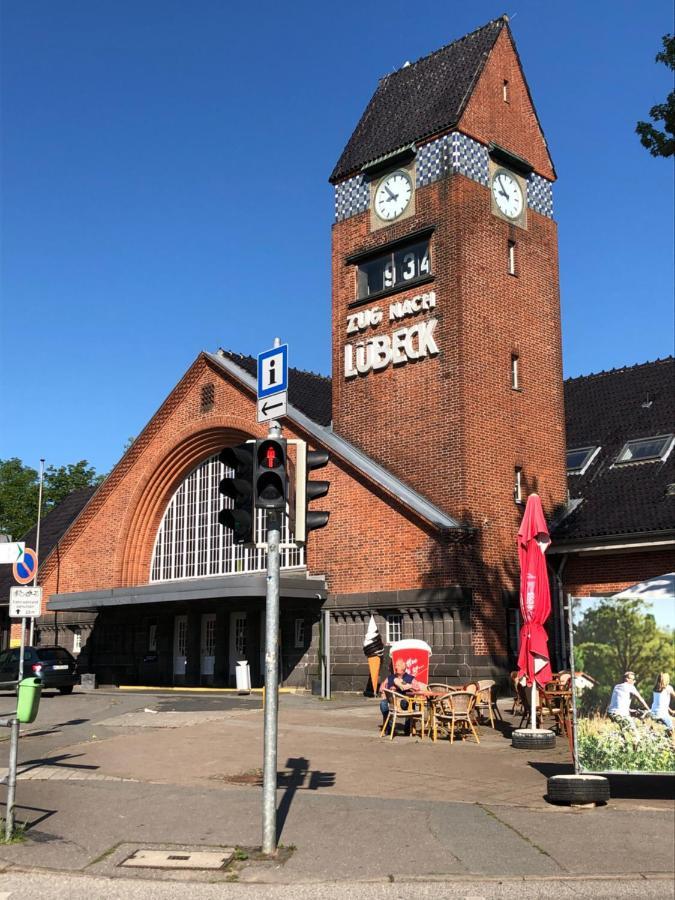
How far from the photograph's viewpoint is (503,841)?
8.16 metres

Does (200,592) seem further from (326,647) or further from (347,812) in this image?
(347,812)

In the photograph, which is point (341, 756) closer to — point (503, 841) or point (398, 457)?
point (503, 841)

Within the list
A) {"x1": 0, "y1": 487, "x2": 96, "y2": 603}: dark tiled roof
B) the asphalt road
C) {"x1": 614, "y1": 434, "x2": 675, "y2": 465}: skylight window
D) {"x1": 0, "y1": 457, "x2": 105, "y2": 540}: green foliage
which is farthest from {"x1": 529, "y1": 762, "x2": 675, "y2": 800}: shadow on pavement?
{"x1": 0, "y1": 457, "x2": 105, "y2": 540}: green foliage

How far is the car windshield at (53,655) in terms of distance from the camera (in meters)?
27.2

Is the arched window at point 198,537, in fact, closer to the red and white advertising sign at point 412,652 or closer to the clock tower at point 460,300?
the clock tower at point 460,300

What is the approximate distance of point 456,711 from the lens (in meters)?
15.2

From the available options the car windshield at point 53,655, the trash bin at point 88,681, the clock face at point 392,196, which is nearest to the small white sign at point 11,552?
the car windshield at point 53,655

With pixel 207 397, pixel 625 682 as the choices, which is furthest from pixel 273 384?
pixel 207 397

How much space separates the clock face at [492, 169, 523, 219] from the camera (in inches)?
1044

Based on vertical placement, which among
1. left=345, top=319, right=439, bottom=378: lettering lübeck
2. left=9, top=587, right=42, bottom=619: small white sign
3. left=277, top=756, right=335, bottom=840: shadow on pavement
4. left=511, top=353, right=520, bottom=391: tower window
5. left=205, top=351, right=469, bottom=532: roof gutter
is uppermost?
left=345, top=319, right=439, bottom=378: lettering lübeck

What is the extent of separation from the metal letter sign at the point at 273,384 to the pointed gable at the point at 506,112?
61.0 ft

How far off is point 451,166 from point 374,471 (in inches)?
326

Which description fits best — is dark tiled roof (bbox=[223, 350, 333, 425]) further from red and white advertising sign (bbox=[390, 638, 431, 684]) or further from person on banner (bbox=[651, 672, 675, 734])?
person on banner (bbox=[651, 672, 675, 734])

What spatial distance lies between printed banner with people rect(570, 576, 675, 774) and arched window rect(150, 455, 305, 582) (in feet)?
65.1
